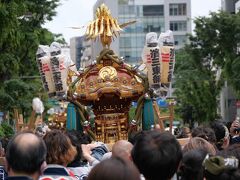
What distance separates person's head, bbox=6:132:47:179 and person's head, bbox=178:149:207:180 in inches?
45.5

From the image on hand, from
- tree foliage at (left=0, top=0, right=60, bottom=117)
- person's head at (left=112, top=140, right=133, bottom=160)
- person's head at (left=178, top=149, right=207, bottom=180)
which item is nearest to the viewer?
person's head at (left=178, top=149, right=207, bottom=180)

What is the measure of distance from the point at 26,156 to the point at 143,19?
9094cm

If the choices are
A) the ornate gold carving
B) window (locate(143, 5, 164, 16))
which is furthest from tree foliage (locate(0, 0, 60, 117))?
window (locate(143, 5, 164, 16))

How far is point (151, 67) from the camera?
53.7ft

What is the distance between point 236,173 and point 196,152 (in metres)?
0.77

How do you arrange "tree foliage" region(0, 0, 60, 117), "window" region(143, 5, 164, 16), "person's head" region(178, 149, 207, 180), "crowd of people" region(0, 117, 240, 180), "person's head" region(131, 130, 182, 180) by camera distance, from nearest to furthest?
"crowd of people" region(0, 117, 240, 180) < "person's head" region(131, 130, 182, 180) < "person's head" region(178, 149, 207, 180) < "tree foliage" region(0, 0, 60, 117) < "window" region(143, 5, 164, 16)

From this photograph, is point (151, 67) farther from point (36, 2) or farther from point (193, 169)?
point (36, 2)

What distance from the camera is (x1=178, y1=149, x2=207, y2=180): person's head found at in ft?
17.6

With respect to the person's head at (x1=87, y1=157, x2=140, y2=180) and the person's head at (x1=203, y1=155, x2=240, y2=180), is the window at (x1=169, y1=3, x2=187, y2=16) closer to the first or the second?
the person's head at (x1=203, y1=155, x2=240, y2=180)

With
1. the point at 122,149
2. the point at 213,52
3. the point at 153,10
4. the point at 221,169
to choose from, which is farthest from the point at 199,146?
the point at 153,10

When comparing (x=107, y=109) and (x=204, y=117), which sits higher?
(x=107, y=109)

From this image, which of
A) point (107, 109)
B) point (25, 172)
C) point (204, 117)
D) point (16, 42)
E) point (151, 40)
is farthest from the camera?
point (204, 117)

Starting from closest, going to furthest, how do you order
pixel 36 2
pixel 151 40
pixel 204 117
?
pixel 151 40, pixel 36 2, pixel 204 117

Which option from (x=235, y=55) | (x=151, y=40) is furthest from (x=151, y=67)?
(x=235, y=55)
